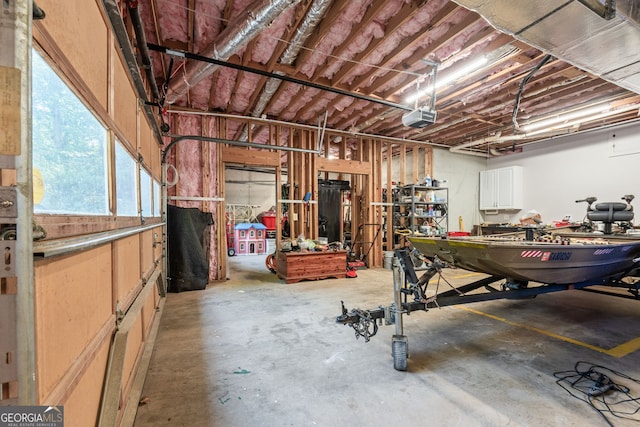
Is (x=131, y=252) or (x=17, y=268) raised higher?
(x=17, y=268)

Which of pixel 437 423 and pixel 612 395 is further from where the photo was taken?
pixel 612 395

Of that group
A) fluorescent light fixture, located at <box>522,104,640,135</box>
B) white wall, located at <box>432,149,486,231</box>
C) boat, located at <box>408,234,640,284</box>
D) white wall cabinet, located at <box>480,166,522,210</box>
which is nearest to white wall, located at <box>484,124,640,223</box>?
white wall cabinet, located at <box>480,166,522,210</box>

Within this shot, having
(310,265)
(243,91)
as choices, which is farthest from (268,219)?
(243,91)

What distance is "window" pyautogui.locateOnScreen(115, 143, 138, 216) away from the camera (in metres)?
1.81

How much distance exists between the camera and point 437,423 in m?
1.77

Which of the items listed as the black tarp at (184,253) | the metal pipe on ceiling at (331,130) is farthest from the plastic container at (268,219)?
the black tarp at (184,253)

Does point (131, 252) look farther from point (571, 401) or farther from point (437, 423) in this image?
point (571, 401)

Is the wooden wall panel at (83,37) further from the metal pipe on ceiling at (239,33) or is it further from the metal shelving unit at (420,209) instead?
the metal shelving unit at (420,209)

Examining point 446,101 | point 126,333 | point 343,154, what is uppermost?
point 446,101

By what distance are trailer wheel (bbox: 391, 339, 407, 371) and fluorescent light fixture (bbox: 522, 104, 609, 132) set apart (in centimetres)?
646

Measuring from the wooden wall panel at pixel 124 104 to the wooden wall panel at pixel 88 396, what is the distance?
133 cm

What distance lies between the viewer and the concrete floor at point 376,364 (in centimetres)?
186

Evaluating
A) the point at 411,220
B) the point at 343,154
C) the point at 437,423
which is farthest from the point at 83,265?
the point at 411,220

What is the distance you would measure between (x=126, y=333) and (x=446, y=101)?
6.00 m
